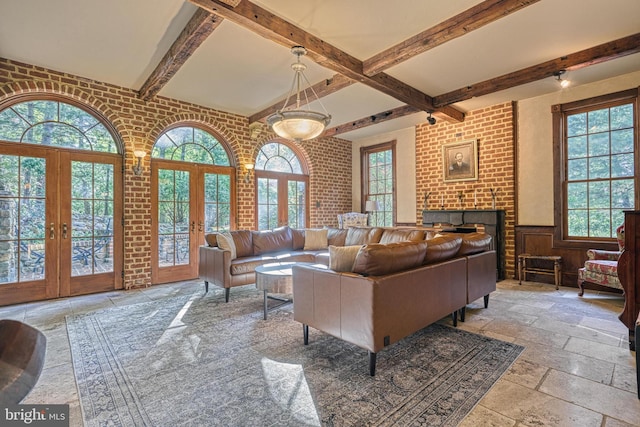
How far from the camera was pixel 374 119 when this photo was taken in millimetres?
6113

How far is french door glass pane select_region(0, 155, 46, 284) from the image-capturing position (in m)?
3.91

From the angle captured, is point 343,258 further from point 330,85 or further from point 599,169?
point 599,169

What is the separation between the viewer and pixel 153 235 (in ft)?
16.5

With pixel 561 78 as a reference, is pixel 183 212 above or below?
below

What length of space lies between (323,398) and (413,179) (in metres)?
5.64

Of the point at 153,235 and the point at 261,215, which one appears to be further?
the point at 261,215

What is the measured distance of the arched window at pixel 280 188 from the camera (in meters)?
6.49

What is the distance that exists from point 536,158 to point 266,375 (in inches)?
214

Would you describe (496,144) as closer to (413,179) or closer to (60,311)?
(413,179)

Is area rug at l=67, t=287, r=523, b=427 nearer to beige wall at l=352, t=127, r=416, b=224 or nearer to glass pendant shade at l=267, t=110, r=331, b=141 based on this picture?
glass pendant shade at l=267, t=110, r=331, b=141

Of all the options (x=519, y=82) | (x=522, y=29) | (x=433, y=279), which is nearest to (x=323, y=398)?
(x=433, y=279)

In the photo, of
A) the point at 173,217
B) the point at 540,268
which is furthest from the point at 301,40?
the point at 540,268

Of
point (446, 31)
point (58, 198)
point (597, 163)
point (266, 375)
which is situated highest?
point (446, 31)

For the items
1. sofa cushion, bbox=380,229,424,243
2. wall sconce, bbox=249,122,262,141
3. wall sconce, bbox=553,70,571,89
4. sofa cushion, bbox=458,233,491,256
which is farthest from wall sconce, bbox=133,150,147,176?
wall sconce, bbox=553,70,571,89
